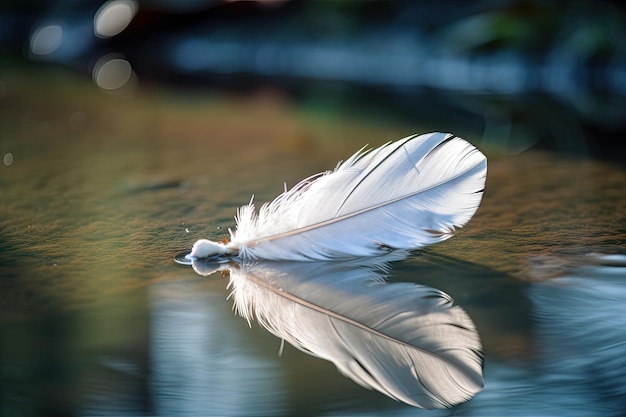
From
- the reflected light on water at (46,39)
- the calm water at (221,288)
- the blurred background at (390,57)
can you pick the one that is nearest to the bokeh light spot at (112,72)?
the blurred background at (390,57)

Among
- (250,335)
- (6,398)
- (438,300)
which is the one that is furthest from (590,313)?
(6,398)

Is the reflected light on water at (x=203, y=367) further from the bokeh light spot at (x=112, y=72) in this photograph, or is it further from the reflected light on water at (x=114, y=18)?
the reflected light on water at (x=114, y=18)

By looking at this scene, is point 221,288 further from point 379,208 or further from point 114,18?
point 114,18

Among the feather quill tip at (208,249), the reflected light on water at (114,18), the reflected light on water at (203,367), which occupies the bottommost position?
the reflected light on water at (203,367)

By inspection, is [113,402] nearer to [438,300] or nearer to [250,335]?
[250,335]

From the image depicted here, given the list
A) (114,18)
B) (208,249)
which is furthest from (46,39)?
(208,249)

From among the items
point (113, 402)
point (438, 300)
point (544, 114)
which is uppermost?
point (544, 114)
